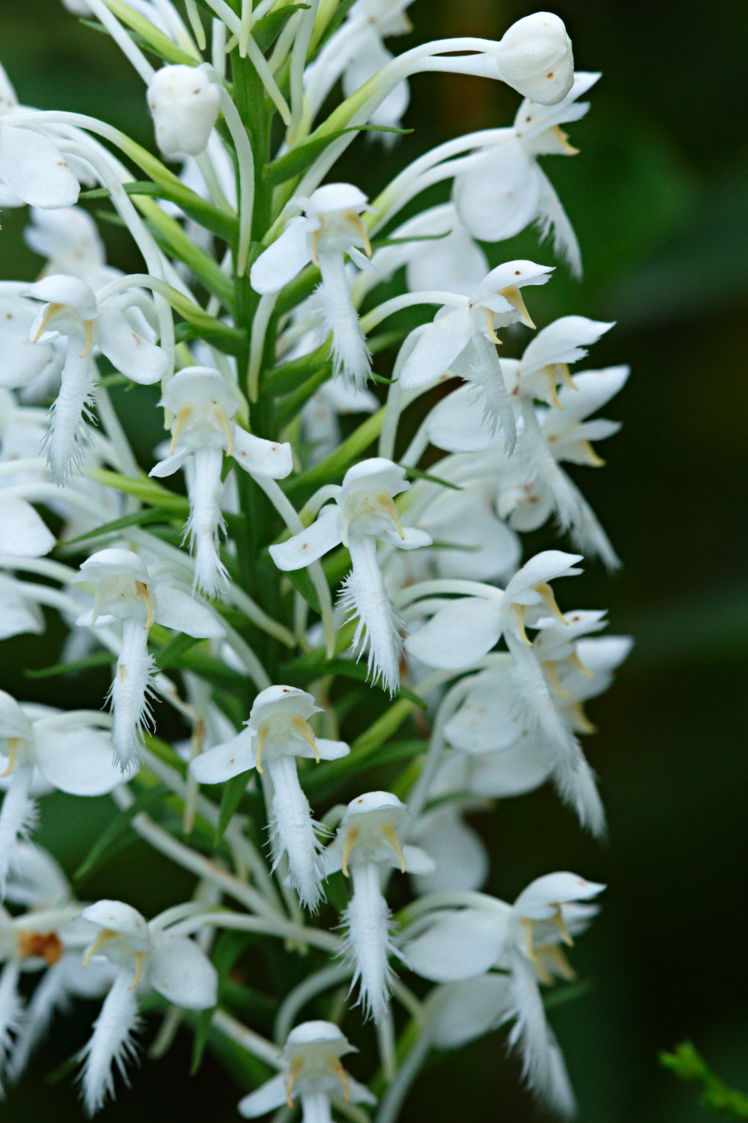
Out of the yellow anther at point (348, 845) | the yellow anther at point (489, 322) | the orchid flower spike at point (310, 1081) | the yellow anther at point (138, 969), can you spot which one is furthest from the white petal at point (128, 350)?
the orchid flower spike at point (310, 1081)

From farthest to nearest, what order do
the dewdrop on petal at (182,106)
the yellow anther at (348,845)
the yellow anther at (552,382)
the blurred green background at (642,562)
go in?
the blurred green background at (642,562) → the yellow anther at (552,382) → the yellow anther at (348,845) → the dewdrop on petal at (182,106)

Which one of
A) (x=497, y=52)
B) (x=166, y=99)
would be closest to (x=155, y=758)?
(x=166, y=99)

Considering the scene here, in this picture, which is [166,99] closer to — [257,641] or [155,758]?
[257,641]

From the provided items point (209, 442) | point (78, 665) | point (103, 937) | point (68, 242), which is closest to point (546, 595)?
point (209, 442)

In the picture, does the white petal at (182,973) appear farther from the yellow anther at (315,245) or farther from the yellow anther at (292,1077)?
the yellow anther at (315,245)

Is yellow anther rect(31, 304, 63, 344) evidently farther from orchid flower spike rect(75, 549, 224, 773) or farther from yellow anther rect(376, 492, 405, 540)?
yellow anther rect(376, 492, 405, 540)

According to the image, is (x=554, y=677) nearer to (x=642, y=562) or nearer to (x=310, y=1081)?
(x=310, y=1081)
